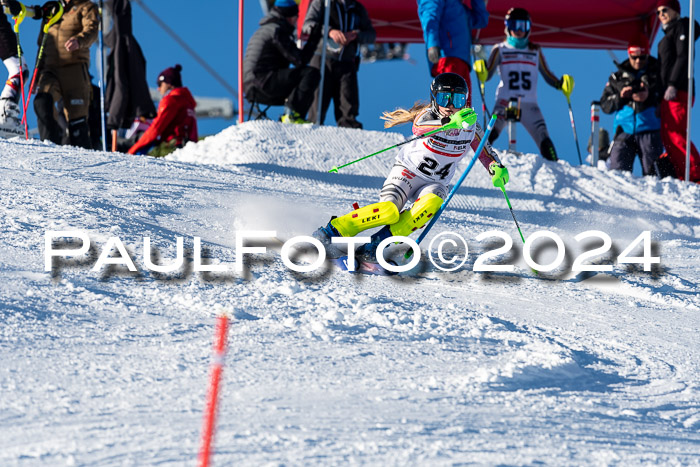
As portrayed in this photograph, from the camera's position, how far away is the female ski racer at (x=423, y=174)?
4.70 m

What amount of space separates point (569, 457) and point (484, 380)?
1.96 feet

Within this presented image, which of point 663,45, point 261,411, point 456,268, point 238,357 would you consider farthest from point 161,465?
point 663,45

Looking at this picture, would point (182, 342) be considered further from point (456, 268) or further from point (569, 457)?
point (456, 268)

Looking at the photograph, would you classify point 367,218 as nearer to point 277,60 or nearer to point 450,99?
point 450,99

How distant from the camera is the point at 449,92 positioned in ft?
15.4

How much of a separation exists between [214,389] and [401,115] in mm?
2603

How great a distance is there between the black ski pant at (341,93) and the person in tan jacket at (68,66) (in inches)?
77.6

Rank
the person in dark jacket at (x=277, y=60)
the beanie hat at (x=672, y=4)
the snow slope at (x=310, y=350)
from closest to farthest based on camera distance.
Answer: the snow slope at (x=310, y=350) → the person in dark jacket at (x=277, y=60) → the beanie hat at (x=672, y=4)

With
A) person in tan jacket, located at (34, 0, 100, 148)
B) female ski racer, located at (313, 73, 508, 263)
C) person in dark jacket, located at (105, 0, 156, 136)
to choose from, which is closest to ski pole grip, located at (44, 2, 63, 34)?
person in tan jacket, located at (34, 0, 100, 148)

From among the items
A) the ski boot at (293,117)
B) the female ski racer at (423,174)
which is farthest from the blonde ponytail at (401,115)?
the ski boot at (293,117)

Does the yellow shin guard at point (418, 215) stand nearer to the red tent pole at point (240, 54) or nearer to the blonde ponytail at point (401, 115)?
the blonde ponytail at point (401, 115)

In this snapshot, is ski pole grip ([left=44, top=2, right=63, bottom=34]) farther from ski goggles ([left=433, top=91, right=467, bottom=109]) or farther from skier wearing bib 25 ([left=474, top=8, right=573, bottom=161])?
ski goggles ([left=433, top=91, right=467, bottom=109])

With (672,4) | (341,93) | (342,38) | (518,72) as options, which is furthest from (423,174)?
(672,4)

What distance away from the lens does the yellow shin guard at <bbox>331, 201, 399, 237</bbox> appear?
184 inches
